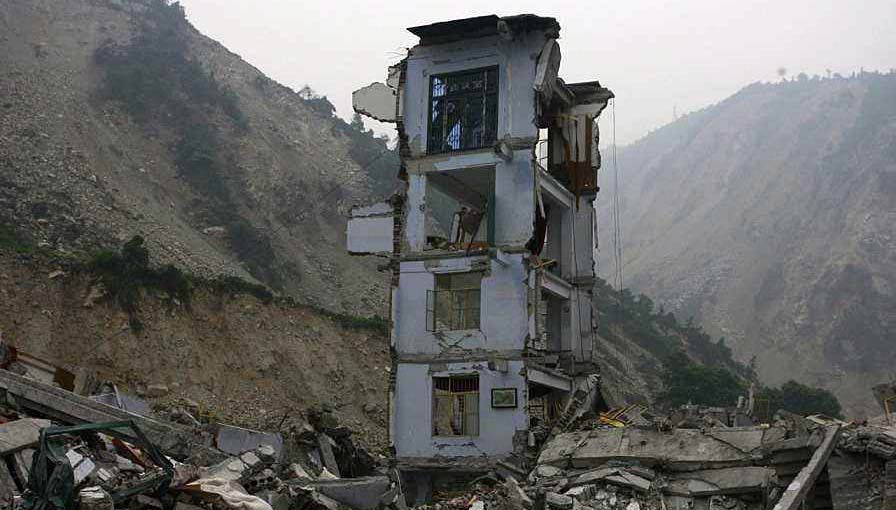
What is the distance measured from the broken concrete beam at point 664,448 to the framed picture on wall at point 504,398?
4.06 metres

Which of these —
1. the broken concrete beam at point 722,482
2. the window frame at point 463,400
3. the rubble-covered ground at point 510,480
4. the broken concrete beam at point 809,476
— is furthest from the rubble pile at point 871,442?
the window frame at point 463,400

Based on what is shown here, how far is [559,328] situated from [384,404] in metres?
12.8

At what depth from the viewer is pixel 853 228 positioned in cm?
8875

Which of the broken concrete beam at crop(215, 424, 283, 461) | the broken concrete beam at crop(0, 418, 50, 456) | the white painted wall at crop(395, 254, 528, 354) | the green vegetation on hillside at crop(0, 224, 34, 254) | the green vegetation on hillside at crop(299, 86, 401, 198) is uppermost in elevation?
the green vegetation on hillside at crop(299, 86, 401, 198)

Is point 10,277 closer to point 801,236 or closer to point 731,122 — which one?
point 801,236

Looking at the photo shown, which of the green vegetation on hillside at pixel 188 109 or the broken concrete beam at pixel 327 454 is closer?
the broken concrete beam at pixel 327 454

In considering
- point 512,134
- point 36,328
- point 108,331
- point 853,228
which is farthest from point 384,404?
point 853,228

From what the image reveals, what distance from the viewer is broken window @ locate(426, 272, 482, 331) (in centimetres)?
2348

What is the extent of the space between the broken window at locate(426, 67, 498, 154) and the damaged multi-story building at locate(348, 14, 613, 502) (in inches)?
1.2

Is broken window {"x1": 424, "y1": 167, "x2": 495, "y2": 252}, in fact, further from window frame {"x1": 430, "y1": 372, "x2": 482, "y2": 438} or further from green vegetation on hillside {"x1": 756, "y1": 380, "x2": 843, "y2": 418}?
green vegetation on hillside {"x1": 756, "y1": 380, "x2": 843, "y2": 418}

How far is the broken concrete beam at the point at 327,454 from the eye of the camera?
21.0 metres

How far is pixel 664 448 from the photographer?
53.0 feet

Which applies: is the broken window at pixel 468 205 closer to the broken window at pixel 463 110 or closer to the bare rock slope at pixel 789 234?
the broken window at pixel 463 110

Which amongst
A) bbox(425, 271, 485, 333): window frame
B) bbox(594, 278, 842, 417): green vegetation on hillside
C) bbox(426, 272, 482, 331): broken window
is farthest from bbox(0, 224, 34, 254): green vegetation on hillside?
bbox(594, 278, 842, 417): green vegetation on hillside
